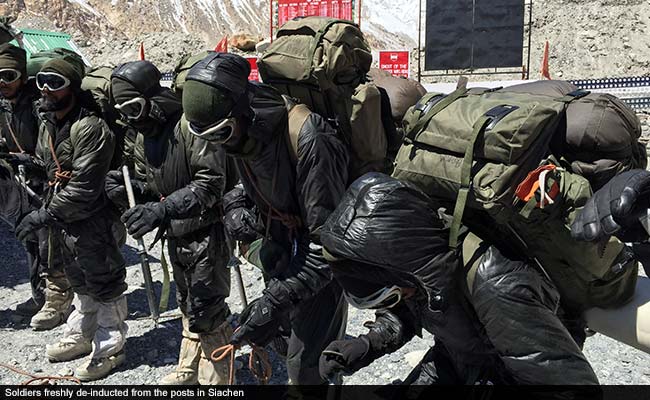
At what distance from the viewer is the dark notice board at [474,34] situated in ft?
62.8

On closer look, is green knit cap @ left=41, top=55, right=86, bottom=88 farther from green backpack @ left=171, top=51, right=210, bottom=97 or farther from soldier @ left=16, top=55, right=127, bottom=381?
green backpack @ left=171, top=51, right=210, bottom=97

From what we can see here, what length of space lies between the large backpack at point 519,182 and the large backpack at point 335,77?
74cm

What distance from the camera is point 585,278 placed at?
1.89m

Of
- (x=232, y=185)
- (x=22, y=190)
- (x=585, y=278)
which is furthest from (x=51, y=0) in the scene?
(x=585, y=278)

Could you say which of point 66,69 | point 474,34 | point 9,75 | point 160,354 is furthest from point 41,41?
point 474,34

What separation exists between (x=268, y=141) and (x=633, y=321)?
1.68 metres

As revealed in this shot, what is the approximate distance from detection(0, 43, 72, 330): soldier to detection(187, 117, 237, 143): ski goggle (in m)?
2.99

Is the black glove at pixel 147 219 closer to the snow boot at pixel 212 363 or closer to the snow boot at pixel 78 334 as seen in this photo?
the snow boot at pixel 212 363

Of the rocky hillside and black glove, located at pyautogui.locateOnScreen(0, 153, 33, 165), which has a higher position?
the rocky hillside

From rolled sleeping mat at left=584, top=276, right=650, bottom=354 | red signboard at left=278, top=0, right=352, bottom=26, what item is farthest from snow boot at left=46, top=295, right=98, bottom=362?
red signboard at left=278, top=0, right=352, bottom=26

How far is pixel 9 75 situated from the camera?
4754 mm

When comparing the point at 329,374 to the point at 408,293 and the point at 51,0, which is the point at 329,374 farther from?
the point at 51,0

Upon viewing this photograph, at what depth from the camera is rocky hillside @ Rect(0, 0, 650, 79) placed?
24.8 meters

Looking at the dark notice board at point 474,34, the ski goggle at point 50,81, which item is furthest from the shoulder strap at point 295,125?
the dark notice board at point 474,34
